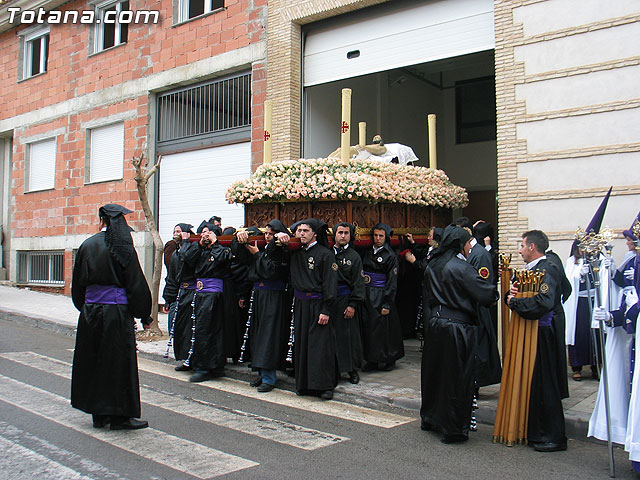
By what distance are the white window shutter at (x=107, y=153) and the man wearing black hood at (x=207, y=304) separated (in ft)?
29.7

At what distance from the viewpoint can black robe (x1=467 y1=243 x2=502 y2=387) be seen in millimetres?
6523

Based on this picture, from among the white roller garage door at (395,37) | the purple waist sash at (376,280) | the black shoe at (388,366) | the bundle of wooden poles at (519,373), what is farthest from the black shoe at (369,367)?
the white roller garage door at (395,37)

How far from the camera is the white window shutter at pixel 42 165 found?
18203 millimetres

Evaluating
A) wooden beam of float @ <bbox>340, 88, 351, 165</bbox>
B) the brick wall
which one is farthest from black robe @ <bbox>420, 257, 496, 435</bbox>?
the brick wall

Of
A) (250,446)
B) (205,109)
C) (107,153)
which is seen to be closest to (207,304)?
(250,446)

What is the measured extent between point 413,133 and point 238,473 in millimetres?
13281

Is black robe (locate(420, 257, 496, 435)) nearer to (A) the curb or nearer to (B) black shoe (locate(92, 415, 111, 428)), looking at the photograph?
(B) black shoe (locate(92, 415, 111, 428))

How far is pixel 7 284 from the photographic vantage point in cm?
1911

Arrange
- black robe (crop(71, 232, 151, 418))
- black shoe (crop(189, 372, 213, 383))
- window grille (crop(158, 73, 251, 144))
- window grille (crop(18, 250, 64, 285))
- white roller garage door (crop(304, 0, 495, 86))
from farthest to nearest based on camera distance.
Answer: window grille (crop(18, 250, 64, 285)) → window grille (crop(158, 73, 251, 144)) → white roller garage door (crop(304, 0, 495, 86)) → black shoe (crop(189, 372, 213, 383)) → black robe (crop(71, 232, 151, 418))

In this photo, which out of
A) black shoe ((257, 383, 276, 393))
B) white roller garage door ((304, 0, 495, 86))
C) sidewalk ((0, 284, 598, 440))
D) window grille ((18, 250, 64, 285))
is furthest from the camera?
window grille ((18, 250, 64, 285))

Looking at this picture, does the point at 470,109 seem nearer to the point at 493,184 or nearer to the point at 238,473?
the point at 493,184

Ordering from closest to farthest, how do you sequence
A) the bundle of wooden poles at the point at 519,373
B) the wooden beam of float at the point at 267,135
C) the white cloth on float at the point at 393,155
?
the bundle of wooden poles at the point at 519,373
the wooden beam of float at the point at 267,135
the white cloth on float at the point at 393,155

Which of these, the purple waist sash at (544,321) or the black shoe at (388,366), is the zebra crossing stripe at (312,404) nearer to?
the black shoe at (388,366)

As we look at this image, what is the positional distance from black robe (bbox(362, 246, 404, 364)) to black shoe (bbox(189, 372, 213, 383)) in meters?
2.10
